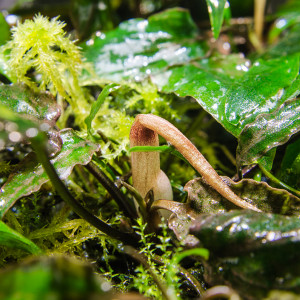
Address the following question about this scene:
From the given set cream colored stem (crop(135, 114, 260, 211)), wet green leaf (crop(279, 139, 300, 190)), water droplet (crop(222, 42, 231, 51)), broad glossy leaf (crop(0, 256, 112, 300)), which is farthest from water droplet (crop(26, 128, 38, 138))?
water droplet (crop(222, 42, 231, 51))

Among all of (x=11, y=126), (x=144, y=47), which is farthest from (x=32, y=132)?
(x=144, y=47)

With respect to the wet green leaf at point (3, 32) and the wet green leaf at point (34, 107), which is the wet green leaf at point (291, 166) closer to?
the wet green leaf at point (34, 107)

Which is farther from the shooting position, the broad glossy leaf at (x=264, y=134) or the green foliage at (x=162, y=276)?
the broad glossy leaf at (x=264, y=134)

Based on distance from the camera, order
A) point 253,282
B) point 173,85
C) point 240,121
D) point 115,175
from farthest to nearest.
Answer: point 173,85 < point 115,175 < point 240,121 < point 253,282

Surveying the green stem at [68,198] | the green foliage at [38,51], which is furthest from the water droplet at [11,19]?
the green stem at [68,198]

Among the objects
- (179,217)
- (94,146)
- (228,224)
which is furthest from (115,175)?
(228,224)

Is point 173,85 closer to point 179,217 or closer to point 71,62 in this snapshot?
point 71,62

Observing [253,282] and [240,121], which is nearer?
[253,282]
